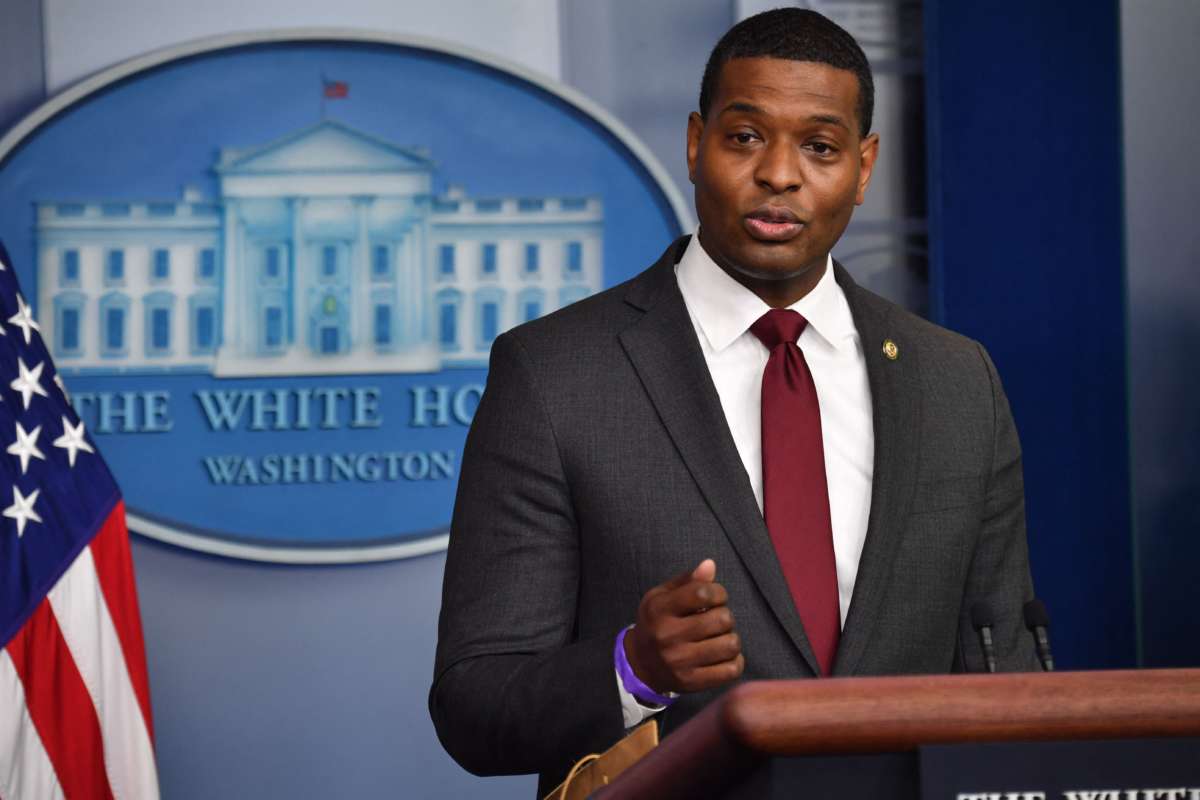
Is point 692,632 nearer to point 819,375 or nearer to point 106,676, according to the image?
point 819,375

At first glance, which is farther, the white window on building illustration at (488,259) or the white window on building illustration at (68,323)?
the white window on building illustration at (488,259)

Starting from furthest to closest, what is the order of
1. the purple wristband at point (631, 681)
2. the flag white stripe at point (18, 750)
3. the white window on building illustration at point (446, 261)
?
1. the white window on building illustration at point (446, 261)
2. the flag white stripe at point (18, 750)
3. the purple wristband at point (631, 681)

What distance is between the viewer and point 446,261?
3.01m

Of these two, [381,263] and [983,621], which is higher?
[381,263]

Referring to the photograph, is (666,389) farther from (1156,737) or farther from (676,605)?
(1156,737)

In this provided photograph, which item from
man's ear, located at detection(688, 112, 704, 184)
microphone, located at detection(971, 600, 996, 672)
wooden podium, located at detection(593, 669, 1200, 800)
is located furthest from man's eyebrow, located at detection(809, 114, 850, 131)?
wooden podium, located at detection(593, 669, 1200, 800)

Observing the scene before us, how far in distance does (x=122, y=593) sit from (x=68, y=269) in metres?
0.74

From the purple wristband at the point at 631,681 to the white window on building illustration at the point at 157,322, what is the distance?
1944 millimetres

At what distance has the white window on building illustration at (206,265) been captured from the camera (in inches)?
116

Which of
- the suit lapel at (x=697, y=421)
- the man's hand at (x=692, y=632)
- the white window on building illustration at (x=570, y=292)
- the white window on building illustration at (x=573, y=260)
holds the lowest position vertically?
the man's hand at (x=692, y=632)

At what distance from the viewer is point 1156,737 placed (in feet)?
2.49

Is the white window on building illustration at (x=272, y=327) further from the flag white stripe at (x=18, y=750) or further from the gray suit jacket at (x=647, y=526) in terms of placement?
the gray suit jacket at (x=647, y=526)

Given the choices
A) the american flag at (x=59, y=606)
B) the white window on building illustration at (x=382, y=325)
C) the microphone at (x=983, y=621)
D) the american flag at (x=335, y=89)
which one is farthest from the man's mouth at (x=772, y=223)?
the american flag at (x=335, y=89)

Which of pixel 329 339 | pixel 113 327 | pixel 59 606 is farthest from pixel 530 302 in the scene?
pixel 59 606
